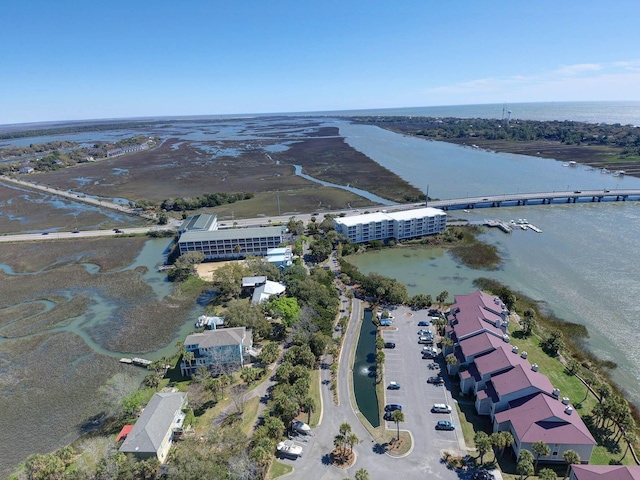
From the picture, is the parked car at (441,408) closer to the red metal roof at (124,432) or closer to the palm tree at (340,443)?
the palm tree at (340,443)

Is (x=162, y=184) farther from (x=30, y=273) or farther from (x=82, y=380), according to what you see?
(x=82, y=380)

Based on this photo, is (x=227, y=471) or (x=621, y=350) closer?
(x=227, y=471)

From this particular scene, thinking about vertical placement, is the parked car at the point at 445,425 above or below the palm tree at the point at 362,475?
below

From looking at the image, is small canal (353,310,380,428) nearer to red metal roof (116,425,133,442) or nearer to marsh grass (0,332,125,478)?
red metal roof (116,425,133,442)

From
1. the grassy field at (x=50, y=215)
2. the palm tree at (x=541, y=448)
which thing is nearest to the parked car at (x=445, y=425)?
the palm tree at (x=541, y=448)

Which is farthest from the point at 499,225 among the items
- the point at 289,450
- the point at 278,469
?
the point at 278,469

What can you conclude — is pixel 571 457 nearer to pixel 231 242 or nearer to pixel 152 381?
pixel 152 381

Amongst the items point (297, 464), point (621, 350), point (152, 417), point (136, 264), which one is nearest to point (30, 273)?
point (136, 264)
